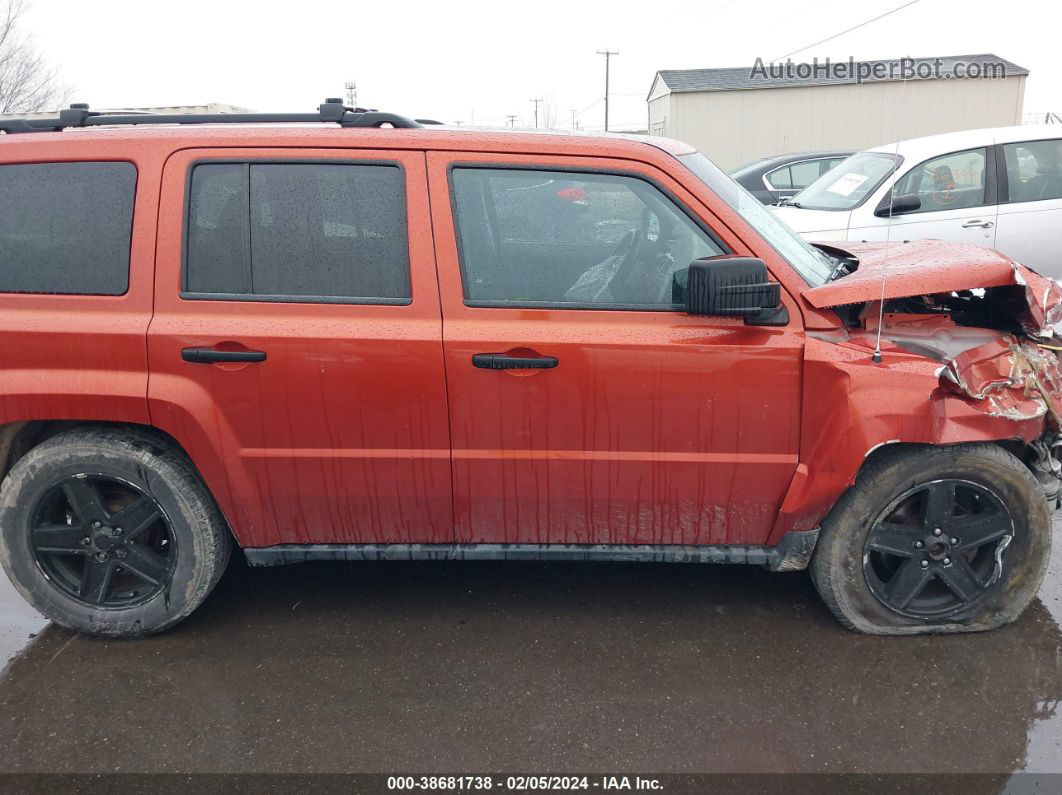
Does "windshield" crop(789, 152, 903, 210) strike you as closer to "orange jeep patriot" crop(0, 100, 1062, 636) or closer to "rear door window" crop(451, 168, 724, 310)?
"orange jeep patriot" crop(0, 100, 1062, 636)

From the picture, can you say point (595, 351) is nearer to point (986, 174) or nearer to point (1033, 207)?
point (986, 174)

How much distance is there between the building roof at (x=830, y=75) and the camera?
30562 millimetres

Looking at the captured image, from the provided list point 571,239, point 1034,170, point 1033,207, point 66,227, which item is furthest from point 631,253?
point 1034,170

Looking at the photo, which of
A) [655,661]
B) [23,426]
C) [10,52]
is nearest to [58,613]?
[23,426]

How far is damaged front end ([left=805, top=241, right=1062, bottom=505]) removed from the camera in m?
2.90

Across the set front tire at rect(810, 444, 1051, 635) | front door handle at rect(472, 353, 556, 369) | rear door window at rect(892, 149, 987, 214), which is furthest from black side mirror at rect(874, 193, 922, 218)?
front door handle at rect(472, 353, 556, 369)

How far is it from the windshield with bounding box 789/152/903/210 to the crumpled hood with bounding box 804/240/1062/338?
15.7ft

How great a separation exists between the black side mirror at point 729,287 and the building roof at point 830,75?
30.8 metres

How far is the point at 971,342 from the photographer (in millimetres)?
3082

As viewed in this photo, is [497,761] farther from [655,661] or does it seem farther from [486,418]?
[486,418]

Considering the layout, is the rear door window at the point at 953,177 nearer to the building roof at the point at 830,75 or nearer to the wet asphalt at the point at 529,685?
the wet asphalt at the point at 529,685

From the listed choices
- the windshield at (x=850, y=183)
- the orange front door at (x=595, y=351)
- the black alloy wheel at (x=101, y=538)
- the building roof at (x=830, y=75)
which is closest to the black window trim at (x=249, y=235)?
A: the orange front door at (x=595, y=351)

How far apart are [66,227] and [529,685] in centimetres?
235

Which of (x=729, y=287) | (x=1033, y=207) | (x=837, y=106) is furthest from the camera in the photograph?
(x=837, y=106)
